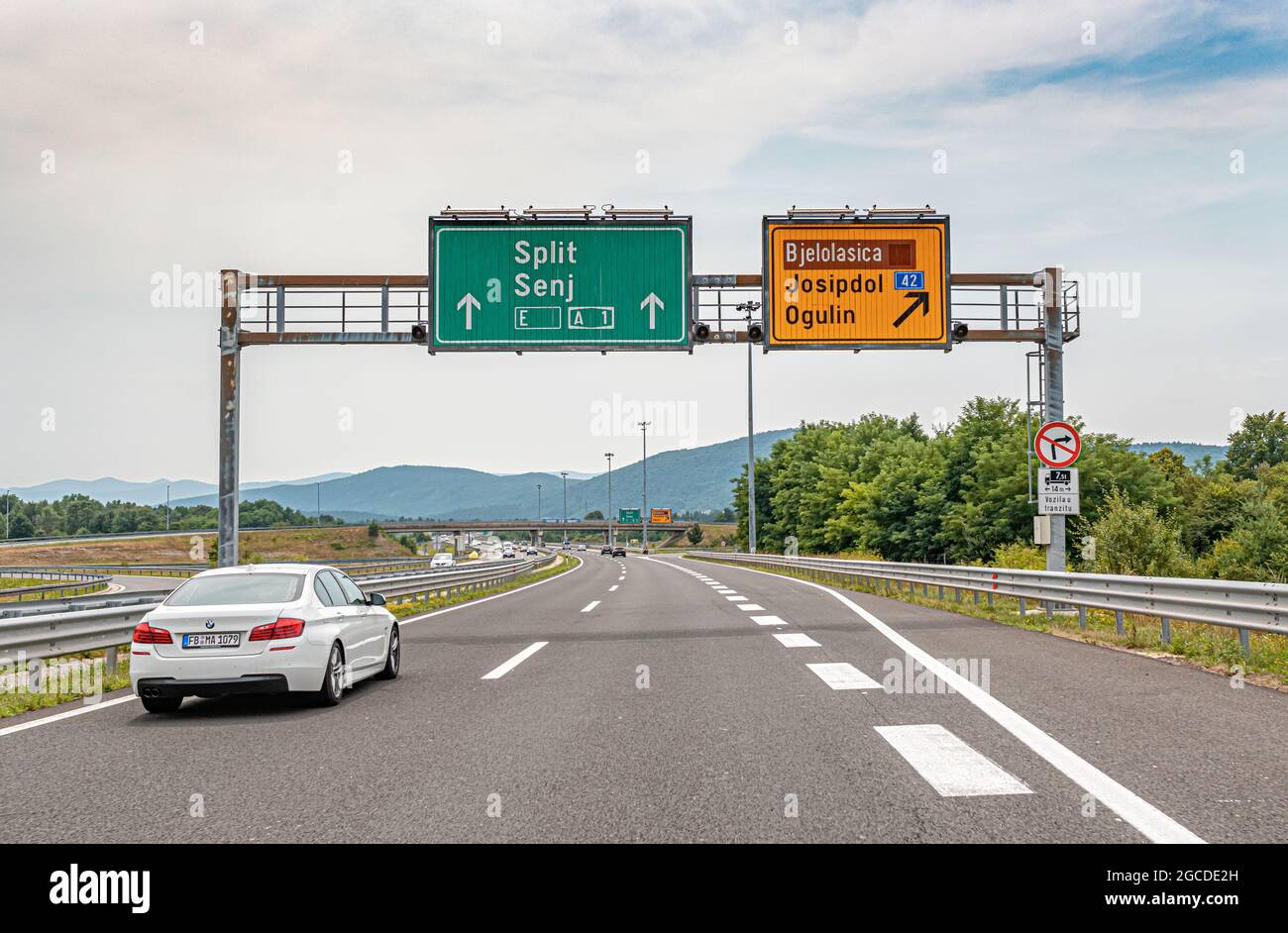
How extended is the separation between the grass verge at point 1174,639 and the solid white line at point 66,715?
34.9ft

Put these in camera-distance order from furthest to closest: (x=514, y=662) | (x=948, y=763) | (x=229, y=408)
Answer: (x=229, y=408) → (x=514, y=662) → (x=948, y=763)

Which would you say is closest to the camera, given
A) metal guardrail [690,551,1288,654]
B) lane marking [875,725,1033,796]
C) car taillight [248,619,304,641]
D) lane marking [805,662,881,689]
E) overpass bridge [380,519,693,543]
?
lane marking [875,725,1033,796]

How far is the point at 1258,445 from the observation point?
114 metres

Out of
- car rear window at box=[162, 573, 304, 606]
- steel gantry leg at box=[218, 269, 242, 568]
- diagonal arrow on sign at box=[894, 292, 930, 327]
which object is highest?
diagonal arrow on sign at box=[894, 292, 930, 327]

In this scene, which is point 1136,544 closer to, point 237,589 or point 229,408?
point 229,408

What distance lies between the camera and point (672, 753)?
6.66 m

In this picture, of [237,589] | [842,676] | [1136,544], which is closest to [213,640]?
[237,589]

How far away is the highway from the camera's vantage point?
4953mm

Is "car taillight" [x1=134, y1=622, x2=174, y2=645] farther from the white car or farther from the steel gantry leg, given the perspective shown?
the steel gantry leg

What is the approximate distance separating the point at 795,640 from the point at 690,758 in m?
7.50

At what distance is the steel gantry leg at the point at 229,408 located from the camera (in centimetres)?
1884

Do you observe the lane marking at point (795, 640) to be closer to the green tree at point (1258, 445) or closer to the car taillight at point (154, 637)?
the car taillight at point (154, 637)

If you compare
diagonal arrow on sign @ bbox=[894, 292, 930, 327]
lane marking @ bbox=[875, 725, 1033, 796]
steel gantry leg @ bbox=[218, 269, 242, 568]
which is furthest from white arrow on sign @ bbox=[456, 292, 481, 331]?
lane marking @ bbox=[875, 725, 1033, 796]
